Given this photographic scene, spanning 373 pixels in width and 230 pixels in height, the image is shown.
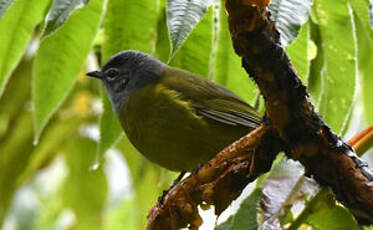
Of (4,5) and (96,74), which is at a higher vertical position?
(4,5)

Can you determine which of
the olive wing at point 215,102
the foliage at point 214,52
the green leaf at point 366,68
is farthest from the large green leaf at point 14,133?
the green leaf at point 366,68

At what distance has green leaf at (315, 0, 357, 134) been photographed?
2.36m

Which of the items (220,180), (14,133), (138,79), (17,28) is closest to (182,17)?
(220,180)

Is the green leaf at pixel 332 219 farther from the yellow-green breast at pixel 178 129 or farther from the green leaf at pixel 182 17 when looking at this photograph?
the yellow-green breast at pixel 178 129

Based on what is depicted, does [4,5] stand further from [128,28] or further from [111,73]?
[111,73]

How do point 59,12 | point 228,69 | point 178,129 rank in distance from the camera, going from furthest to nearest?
point 178,129, point 228,69, point 59,12

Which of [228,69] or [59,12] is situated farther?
[228,69]

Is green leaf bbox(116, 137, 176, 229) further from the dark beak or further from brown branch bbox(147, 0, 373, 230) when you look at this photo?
brown branch bbox(147, 0, 373, 230)

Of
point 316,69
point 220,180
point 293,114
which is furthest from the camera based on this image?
point 316,69

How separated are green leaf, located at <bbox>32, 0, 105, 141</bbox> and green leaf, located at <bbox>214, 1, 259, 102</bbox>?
17.3 inches

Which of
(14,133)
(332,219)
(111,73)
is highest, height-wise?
(332,219)

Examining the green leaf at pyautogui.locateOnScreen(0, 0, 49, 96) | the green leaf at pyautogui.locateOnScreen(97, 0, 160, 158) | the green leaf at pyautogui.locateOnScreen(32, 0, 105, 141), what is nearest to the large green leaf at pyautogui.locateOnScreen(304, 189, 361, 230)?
the green leaf at pyautogui.locateOnScreen(97, 0, 160, 158)

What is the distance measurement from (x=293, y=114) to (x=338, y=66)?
85 centimetres

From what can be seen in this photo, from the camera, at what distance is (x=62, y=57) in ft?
8.60
